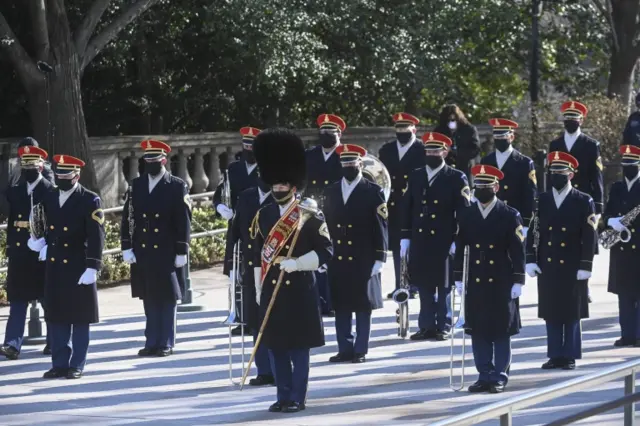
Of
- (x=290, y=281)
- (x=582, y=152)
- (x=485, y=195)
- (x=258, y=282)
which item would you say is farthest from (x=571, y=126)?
(x=290, y=281)

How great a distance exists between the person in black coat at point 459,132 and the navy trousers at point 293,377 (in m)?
7.97

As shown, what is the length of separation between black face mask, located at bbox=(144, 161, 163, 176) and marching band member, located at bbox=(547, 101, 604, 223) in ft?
14.9

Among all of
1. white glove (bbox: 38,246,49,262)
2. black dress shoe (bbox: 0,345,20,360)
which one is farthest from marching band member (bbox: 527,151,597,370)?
black dress shoe (bbox: 0,345,20,360)

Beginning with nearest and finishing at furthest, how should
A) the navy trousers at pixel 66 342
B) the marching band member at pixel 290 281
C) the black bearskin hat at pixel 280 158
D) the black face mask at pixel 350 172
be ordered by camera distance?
the marching band member at pixel 290 281
the black bearskin hat at pixel 280 158
the navy trousers at pixel 66 342
the black face mask at pixel 350 172

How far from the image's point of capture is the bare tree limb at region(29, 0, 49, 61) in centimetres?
2073

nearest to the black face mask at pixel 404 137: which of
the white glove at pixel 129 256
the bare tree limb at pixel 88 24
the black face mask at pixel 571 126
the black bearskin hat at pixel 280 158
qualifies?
the black face mask at pixel 571 126

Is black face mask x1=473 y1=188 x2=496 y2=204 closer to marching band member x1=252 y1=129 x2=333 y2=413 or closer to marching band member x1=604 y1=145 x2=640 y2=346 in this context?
marching band member x1=252 y1=129 x2=333 y2=413

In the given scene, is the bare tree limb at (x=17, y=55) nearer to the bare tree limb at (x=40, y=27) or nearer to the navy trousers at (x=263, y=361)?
the bare tree limb at (x=40, y=27)

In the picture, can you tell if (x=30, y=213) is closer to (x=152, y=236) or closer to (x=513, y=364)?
(x=152, y=236)

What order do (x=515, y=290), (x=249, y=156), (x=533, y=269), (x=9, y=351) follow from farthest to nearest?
1. (x=249, y=156)
2. (x=9, y=351)
3. (x=533, y=269)
4. (x=515, y=290)

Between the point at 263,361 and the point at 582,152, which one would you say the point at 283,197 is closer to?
the point at 263,361

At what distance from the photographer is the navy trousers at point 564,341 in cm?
1344

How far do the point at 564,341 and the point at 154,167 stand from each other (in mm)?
3963

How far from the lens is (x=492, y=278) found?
12.5m
